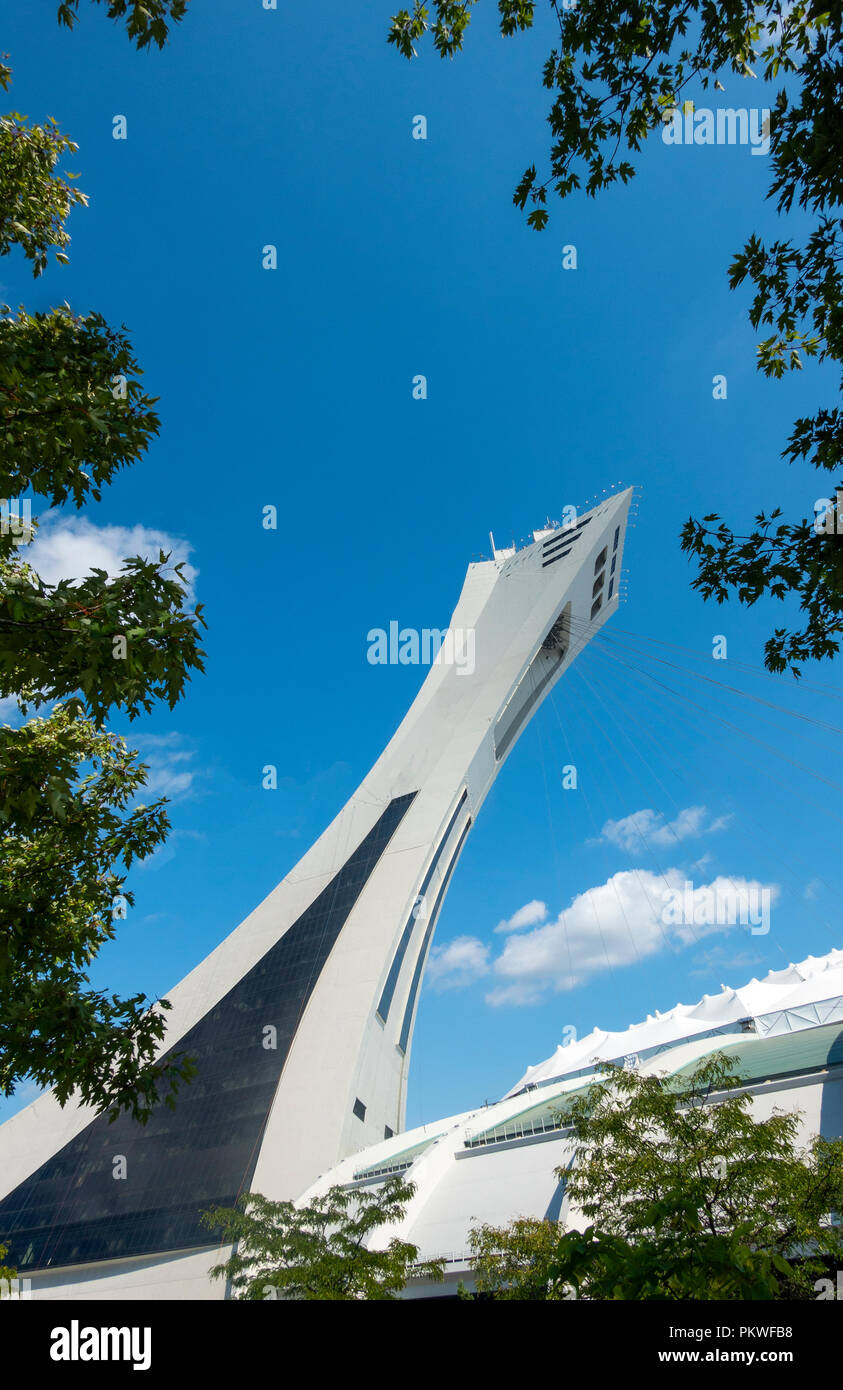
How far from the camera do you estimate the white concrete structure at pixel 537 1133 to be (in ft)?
40.2

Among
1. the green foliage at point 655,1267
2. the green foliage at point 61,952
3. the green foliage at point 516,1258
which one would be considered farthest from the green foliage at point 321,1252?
the green foliage at point 655,1267

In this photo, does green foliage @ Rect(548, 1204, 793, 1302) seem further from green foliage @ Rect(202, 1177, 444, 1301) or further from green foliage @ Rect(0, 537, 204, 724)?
green foliage @ Rect(202, 1177, 444, 1301)

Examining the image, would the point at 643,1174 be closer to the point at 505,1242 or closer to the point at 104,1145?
the point at 505,1242

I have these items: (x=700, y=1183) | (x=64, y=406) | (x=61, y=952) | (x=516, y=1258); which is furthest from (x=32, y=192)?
(x=516, y=1258)

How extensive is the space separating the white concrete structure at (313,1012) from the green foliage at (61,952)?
14600 millimetres

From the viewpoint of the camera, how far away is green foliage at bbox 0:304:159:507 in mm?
4730

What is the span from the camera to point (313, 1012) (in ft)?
72.6

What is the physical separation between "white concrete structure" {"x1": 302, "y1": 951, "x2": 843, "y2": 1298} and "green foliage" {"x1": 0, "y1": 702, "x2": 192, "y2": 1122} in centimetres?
774

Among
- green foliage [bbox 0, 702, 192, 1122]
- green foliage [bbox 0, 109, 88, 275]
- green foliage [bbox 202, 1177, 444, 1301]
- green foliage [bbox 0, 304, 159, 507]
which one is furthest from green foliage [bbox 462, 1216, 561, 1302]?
green foliage [bbox 0, 109, 88, 275]

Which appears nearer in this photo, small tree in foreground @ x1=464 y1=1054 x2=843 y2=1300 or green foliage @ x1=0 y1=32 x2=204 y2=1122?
green foliage @ x1=0 y1=32 x2=204 y2=1122

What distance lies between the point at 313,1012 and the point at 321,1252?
426 inches

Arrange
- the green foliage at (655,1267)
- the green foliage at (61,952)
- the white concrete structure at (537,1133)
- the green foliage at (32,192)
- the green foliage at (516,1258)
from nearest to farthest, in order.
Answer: the green foliage at (655,1267), the green foliage at (61,952), the green foliage at (32,192), the green foliage at (516,1258), the white concrete structure at (537,1133)

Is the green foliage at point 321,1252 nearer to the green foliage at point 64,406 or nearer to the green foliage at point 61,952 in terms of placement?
the green foliage at point 61,952

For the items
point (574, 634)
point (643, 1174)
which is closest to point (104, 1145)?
point (643, 1174)
